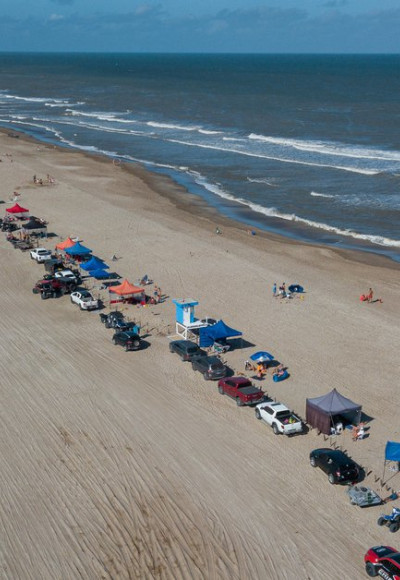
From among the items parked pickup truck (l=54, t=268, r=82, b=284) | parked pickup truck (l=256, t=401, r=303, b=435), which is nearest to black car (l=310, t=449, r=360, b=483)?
parked pickup truck (l=256, t=401, r=303, b=435)

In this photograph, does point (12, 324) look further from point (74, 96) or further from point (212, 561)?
point (74, 96)

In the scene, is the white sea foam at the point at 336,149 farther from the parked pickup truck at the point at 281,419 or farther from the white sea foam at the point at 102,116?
the parked pickup truck at the point at 281,419

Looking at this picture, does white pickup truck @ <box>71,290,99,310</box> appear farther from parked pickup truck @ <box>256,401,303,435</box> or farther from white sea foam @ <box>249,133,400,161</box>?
white sea foam @ <box>249,133,400,161</box>

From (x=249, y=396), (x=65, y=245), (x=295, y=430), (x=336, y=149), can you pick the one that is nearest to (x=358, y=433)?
(x=295, y=430)

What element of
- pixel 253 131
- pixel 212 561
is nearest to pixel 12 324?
pixel 212 561

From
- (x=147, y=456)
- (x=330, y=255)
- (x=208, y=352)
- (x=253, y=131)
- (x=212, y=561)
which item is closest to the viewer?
(x=212, y=561)
